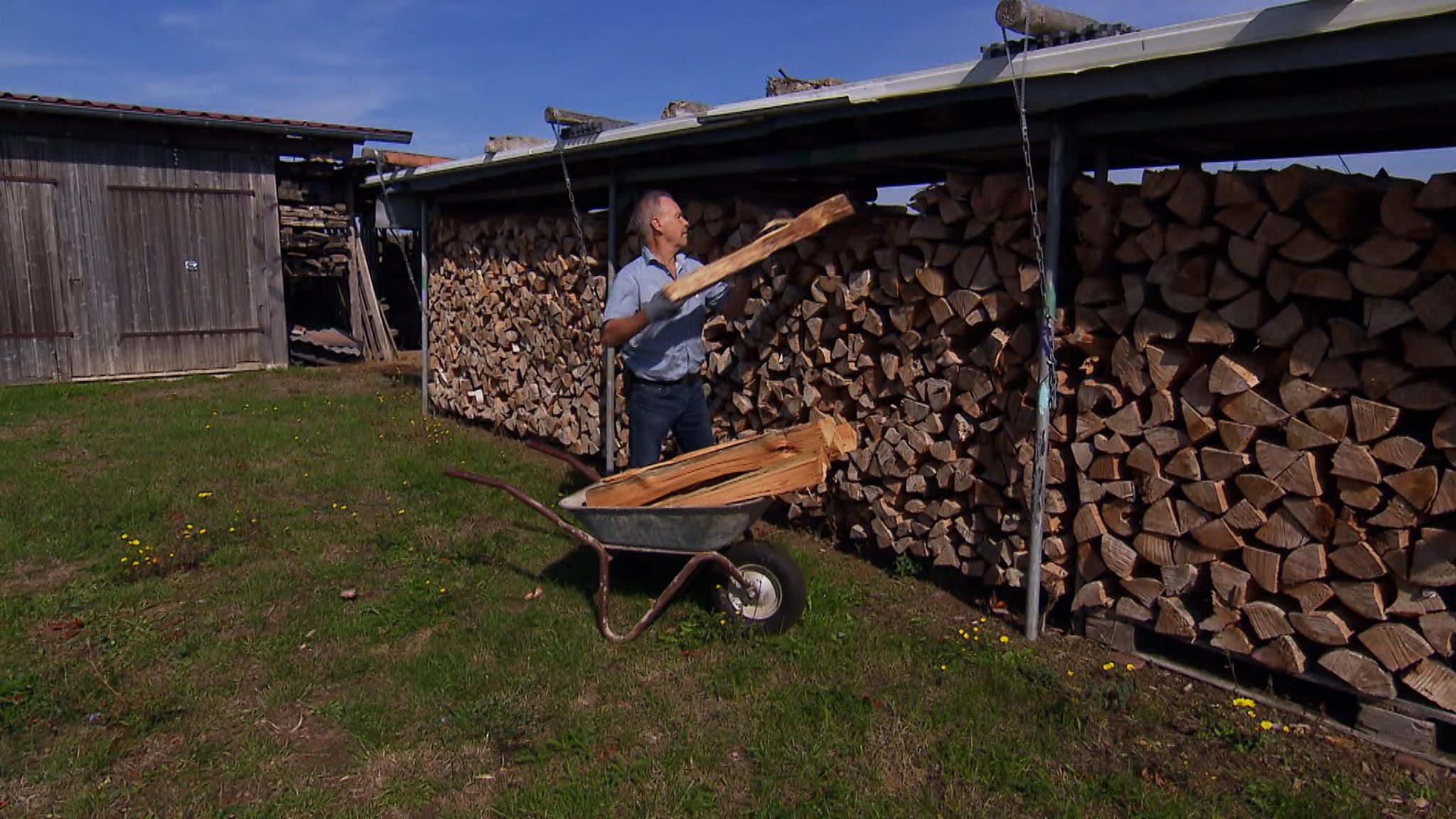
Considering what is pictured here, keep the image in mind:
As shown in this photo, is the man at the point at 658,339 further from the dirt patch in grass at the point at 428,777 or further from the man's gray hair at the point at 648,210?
the dirt patch in grass at the point at 428,777

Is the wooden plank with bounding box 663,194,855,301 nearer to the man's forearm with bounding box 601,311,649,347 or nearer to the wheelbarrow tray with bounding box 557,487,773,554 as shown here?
the man's forearm with bounding box 601,311,649,347

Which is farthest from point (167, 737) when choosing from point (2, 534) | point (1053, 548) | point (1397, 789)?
point (1397, 789)

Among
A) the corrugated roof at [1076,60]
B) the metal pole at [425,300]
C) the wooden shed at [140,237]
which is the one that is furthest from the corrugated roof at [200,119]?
the corrugated roof at [1076,60]

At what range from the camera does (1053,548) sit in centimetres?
427

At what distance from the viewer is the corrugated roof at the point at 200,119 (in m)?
11.0

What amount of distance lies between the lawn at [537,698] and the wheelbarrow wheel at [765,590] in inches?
4.0

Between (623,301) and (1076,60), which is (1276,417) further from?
(623,301)

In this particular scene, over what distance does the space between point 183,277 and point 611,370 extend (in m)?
8.48

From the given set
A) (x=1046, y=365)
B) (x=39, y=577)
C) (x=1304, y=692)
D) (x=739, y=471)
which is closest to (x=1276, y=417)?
(x=1046, y=365)

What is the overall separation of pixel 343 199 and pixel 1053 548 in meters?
12.4

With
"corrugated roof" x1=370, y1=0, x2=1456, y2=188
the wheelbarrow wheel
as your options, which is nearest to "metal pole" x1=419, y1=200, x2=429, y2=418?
"corrugated roof" x1=370, y1=0, x2=1456, y2=188

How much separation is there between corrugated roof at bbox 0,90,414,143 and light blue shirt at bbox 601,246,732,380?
31.5 feet

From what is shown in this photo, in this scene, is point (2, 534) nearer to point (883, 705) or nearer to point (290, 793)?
point (290, 793)

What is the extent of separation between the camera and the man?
4.67 meters
